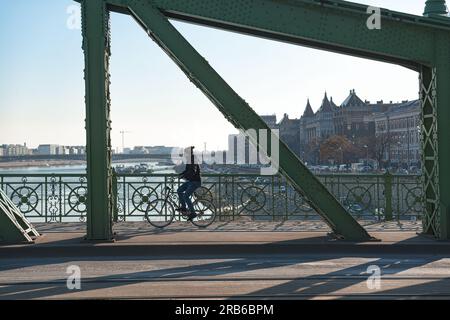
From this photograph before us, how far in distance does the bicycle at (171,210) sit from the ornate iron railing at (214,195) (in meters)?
0.36

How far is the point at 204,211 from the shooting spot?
14.5m

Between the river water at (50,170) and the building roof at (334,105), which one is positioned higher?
the building roof at (334,105)

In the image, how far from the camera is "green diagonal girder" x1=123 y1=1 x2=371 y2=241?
1058 centimetres

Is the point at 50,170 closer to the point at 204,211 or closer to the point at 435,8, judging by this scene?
the point at 204,211

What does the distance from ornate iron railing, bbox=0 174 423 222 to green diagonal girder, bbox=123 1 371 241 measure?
396 cm

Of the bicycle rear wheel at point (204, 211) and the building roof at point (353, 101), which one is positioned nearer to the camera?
the bicycle rear wheel at point (204, 211)

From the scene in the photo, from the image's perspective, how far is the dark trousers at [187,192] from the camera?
555 inches

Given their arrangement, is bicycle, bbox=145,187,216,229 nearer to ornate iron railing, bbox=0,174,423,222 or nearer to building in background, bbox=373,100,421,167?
ornate iron railing, bbox=0,174,423,222

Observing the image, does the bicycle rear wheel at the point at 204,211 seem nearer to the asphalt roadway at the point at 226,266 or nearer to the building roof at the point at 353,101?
the asphalt roadway at the point at 226,266

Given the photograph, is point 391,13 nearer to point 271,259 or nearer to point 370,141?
point 271,259

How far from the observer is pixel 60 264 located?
952 cm

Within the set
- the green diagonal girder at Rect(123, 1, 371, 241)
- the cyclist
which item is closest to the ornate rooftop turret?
the green diagonal girder at Rect(123, 1, 371, 241)

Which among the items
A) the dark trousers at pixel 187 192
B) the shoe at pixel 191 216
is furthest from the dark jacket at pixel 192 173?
the shoe at pixel 191 216

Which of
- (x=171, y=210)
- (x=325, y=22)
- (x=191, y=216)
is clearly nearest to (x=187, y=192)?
(x=191, y=216)
